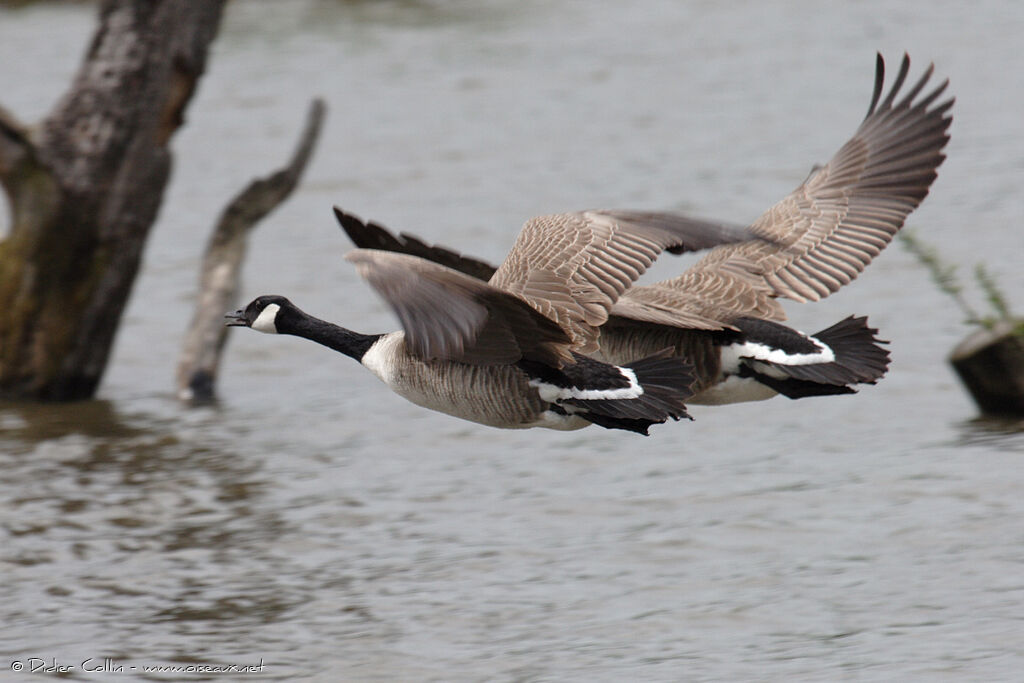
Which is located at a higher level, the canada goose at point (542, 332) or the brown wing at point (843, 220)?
the brown wing at point (843, 220)

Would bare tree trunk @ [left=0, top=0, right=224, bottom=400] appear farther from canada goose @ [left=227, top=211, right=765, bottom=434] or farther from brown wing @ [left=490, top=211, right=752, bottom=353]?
brown wing @ [left=490, top=211, right=752, bottom=353]

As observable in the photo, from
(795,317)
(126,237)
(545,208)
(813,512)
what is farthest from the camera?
(545,208)

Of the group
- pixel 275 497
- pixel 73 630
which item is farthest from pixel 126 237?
pixel 73 630

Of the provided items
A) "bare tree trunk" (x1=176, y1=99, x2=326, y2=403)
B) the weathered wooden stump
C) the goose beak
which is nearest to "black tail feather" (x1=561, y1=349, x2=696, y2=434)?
the goose beak

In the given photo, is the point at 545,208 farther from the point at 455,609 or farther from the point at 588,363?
the point at 588,363

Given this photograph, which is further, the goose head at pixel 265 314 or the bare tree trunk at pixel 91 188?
the bare tree trunk at pixel 91 188

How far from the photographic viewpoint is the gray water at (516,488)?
704 centimetres

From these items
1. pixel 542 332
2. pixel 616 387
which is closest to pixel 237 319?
pixel 542 332

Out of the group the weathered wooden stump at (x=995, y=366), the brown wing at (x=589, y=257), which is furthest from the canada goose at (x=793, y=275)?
the weathered wooden stump at (x=995, y=366)

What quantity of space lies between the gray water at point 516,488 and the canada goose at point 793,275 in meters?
1.21

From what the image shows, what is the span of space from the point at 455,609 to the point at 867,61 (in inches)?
547

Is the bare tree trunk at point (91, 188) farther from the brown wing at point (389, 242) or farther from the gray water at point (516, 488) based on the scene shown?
the brown wing at point (389, 242)

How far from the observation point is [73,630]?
746 centimetres

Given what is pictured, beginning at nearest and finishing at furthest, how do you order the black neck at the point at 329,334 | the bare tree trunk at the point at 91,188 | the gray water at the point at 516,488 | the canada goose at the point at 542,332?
the canada goose at the point at 542,332 → the black neck at the point at 329,334 → the gray water at the point at 516,488 → the bare tree trunk at the point at 91,188
